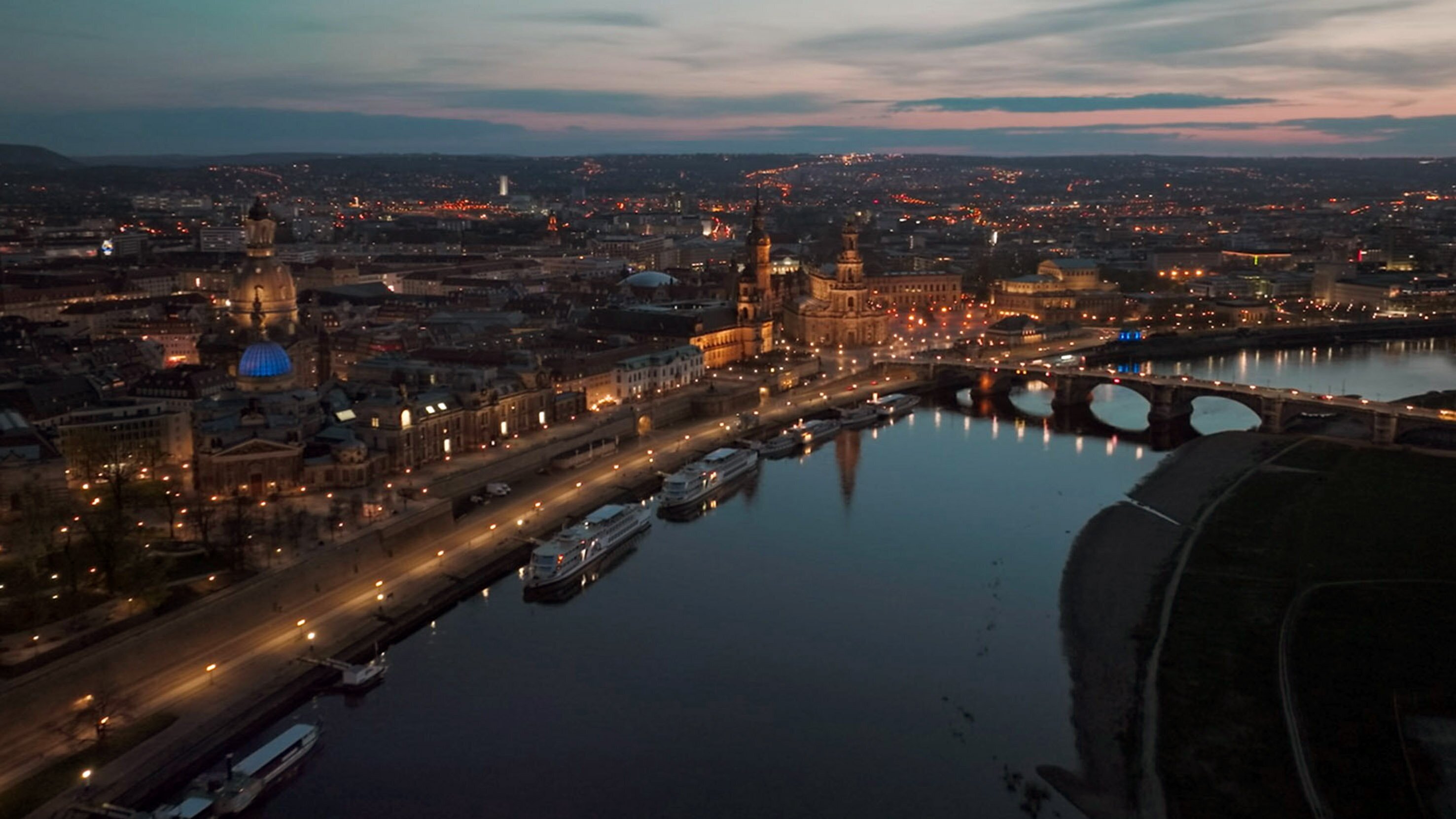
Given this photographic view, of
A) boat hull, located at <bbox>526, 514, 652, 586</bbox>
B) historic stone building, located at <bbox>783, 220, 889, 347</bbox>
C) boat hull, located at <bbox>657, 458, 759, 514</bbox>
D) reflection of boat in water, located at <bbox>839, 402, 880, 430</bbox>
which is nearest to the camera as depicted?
boat hull, located at <bbox>526, 514, 652, 586</bbox>

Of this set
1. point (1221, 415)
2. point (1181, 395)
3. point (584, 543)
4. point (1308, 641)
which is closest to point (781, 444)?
point (584, 543)

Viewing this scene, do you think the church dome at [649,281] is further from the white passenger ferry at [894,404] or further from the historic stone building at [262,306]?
the historic stone building at [262,306]

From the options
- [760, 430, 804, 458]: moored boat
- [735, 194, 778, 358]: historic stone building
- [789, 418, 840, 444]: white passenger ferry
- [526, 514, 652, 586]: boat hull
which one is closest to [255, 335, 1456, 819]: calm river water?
[526, 514, 652, 586]: boat hull

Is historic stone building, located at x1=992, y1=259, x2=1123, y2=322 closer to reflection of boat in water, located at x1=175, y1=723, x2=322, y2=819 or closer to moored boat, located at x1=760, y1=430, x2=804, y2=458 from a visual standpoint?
moored boat, located at x1=760, y1=430, x2=804, y2=458

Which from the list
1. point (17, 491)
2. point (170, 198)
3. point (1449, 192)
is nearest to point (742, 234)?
point (170, 198)

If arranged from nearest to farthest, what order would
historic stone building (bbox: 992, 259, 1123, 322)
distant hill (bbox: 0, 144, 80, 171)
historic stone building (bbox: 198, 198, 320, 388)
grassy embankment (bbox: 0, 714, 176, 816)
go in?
grassy embankment (bbox: 0, 714, 176, 816)
historic stone building (bbox: 198, 198, 320, 388)
historic stone building (bbox: 992, 259, 1123, 322)
distant hill (bbox: 0, 144, 80, 171)

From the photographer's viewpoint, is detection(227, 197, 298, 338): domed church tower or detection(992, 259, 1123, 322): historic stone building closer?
detection(227, 197, 298, 338): domed church tower

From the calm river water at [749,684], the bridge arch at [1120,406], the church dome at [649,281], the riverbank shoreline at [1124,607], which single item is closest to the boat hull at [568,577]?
the calm river water at [749,684]
